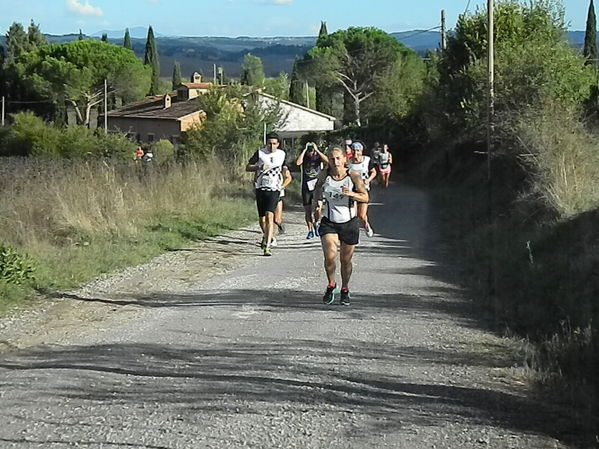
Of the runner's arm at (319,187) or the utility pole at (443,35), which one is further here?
the utility pole at (443,35)

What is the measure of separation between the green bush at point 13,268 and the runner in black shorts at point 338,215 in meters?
3.67

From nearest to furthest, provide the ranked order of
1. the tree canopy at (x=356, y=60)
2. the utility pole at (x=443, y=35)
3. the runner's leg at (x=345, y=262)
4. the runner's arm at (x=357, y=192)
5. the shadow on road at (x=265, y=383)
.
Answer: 1. the shadow on road at (x=265, y=383)
2. the runner's arm at (x=357, y=192)
3. the runner's leg at (x=345, y=262)
4. the utility pole at (x=443, y=35)
5. the tree canopy at (x=356, y=60)

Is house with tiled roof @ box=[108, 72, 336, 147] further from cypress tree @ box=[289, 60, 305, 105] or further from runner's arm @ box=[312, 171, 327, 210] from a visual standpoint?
runner's arm @ box=[312, 171, 327, 210]

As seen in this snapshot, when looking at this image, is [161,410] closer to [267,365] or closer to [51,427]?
[51,427]

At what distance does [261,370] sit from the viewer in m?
7.16

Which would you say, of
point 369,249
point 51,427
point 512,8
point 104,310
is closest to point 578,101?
point 512,8

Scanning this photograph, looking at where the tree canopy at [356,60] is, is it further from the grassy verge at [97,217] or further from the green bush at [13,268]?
the green bush at [13,268]

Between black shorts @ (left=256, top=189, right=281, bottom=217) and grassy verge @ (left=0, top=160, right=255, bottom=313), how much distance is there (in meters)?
1.80

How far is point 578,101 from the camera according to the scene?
26109 millimetres

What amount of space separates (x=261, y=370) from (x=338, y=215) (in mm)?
3332

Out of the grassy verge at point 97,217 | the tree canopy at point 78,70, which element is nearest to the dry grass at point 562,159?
the grassy verge at point 97,217

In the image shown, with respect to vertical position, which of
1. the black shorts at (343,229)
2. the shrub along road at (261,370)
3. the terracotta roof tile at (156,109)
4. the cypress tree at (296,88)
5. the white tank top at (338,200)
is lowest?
the shrub along road at (261,370)

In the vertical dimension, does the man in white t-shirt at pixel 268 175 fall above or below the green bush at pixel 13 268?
above

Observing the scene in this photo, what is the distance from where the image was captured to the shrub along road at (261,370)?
225 inches
